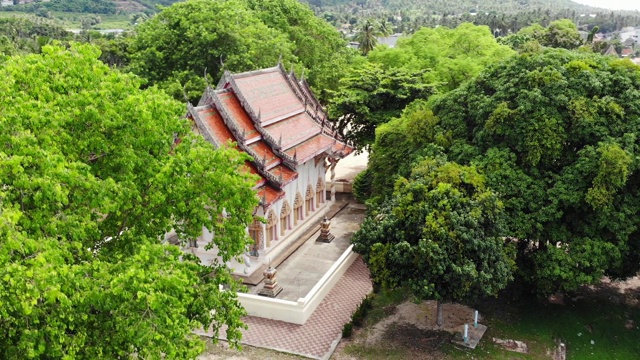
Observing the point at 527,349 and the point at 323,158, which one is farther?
the point at 323,158

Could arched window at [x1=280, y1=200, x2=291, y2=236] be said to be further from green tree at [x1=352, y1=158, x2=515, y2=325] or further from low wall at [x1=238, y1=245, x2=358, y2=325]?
green tree at [x1=352, y1=158, x2=515, y2=325]

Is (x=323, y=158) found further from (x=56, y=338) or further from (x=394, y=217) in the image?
(x=56, y=338)

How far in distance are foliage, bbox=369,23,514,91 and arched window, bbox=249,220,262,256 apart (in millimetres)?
14214

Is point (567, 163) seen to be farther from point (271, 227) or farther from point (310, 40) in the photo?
point (310, 40)

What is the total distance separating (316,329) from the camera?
20031 mm

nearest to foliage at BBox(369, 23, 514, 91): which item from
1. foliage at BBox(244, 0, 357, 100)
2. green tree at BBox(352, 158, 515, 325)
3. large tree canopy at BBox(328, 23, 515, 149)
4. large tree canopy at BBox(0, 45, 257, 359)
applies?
large tree canopy at BBox(328, 23, 515, 149)

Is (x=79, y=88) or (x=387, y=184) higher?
(x=79, y=88)

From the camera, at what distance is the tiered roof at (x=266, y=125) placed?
77.4ft

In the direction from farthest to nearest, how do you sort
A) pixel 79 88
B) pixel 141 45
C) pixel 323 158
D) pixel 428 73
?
pixel 141 45, pixel 428 73, pixel 323 158, pixel 79 88

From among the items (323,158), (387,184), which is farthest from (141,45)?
(387,184)

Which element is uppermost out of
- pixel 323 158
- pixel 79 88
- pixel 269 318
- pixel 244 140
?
pixel 79 88

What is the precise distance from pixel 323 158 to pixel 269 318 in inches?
412

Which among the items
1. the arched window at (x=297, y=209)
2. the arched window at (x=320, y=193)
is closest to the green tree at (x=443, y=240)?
the arched window at (x=297, y=209)

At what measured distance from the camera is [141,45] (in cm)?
3800
